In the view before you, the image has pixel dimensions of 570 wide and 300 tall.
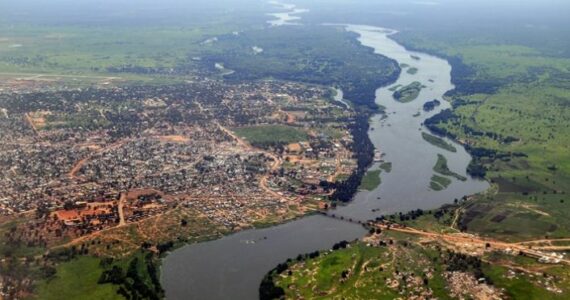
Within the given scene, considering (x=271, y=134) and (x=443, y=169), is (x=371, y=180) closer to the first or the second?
(x=443, y=169)

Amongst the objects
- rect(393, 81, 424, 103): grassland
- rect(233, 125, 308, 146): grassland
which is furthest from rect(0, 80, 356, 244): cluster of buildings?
rect(393, 81, 424, 103): grassland

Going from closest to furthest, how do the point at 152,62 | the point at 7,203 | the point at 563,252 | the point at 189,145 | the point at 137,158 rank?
the point at 563,252 → the point at 7,203 → the point at 137,158 → the point at 189,145 → the point at 152,62

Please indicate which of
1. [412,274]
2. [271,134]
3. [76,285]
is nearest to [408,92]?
[271,134]

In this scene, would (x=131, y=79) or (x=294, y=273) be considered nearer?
(x=294, y=273)

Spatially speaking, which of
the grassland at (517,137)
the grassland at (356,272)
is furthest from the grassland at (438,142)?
the grassland at (356,272)

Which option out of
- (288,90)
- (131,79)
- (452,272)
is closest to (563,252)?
(452,272)

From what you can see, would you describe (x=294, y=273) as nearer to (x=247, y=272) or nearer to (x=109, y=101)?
(x=247, y=272)

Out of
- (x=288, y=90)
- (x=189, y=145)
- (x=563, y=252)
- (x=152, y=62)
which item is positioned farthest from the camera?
(x=152, y=62)
